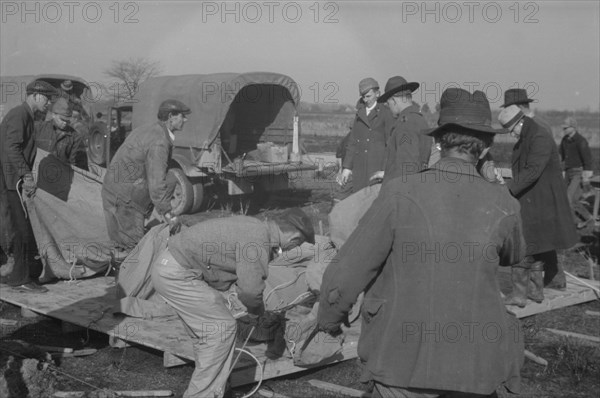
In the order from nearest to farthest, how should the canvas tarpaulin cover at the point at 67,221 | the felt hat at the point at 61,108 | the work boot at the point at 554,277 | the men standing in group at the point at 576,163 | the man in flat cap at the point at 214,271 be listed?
the man in flat cap at the point at 214,271 < the canvas tarpaulin cover at the point at 67,221 < the work boot at the point at 554,277 < the felt hat at the point at 61,108 < the men standing in group at the point at 576,163

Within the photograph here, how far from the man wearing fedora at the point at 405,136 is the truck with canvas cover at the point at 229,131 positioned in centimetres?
630

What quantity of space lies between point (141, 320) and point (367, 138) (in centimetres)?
372

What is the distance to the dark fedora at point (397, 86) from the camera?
7039 millimetres

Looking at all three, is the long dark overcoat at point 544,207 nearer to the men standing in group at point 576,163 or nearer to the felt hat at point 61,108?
the felt hat at point 61,108

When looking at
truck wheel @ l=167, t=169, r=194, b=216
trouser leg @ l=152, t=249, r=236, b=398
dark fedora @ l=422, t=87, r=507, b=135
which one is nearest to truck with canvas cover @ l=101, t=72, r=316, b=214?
truck wheel @ l=167, t=169, r=194, b=216

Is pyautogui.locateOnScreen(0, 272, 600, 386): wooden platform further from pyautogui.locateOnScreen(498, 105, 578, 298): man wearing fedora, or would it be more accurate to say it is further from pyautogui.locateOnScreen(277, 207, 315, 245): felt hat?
pyautogui.locateOnScreen(277, 207, 315, 245): felt hat

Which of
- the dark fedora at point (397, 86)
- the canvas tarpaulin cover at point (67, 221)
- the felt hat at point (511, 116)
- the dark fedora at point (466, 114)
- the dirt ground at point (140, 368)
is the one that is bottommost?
the dirt ground at point (140, 368)

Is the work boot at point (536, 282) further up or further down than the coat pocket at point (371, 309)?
further down

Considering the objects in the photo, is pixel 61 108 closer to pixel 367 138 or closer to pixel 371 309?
pixel 367 138

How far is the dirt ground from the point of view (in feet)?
16.3

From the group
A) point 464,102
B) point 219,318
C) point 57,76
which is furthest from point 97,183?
point 57,76

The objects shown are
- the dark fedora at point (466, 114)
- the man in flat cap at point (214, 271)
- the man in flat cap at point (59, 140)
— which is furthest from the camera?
the man in flat cap at point (59, 140)

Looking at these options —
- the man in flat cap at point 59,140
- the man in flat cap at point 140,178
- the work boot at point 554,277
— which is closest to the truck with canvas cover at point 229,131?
the man in flat cap at point 59,140

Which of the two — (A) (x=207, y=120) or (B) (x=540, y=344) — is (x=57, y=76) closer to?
(A) (x=207, y=120)
